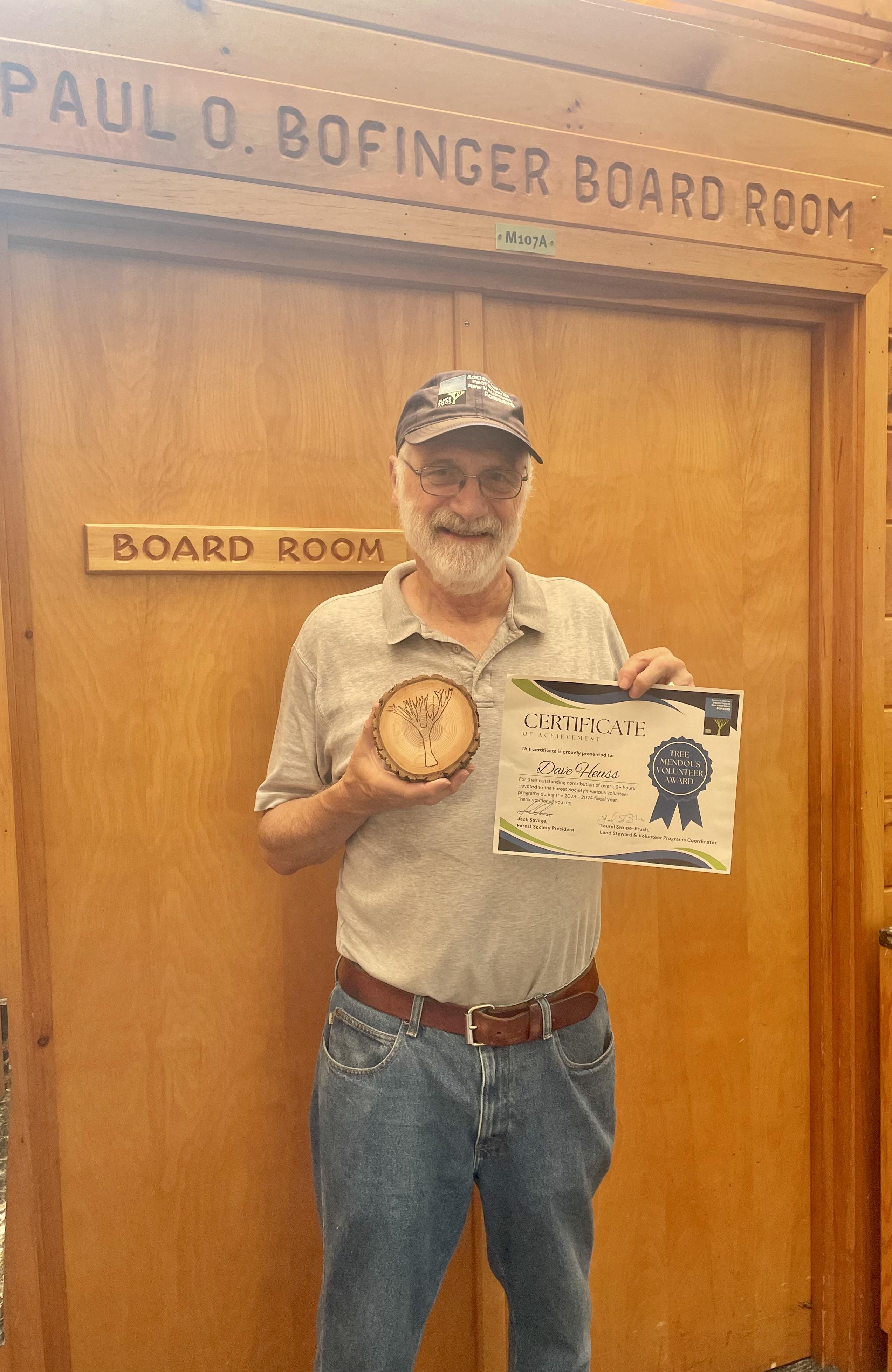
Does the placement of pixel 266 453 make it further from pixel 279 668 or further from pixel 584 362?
pixel 584 362

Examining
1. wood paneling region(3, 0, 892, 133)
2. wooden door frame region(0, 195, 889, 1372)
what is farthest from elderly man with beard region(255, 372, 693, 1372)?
wood paneling region(3, 0, 892, 133)

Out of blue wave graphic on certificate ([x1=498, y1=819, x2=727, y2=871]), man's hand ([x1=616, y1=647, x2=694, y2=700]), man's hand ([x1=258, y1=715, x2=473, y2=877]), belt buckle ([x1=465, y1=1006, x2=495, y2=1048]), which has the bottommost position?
belt buckle ([x1=465, y1=1006, x2=495, y2=1048])

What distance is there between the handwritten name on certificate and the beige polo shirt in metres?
0.04

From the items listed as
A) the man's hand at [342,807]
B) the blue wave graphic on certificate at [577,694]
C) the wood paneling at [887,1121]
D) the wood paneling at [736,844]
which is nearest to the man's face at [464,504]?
the blue wave graphic on certificate at [577,694]

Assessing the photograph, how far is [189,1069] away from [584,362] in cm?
150

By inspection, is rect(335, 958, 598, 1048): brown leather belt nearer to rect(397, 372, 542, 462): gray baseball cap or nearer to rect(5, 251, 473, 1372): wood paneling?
rect(5, 251, 473, 1372): wood paneling

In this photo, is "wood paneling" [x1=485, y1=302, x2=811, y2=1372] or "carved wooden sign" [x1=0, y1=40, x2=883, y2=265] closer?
"carved wooden sign" [x1=0, y1=40, x2=883, y2=265]

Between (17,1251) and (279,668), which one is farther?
(279,668)

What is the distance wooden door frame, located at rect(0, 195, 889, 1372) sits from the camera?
1410 millimetres

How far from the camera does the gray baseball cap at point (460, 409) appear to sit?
1.25m

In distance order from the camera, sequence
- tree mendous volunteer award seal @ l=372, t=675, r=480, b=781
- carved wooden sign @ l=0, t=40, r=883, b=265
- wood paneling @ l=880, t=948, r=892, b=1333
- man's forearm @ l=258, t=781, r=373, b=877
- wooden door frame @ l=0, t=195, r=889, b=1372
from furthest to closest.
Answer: wood paneling @ l=880, t=948, r=892, b=1333 < wooden door frame @ l=0, t=195, r=889, b=1372 < carved wooden sign @ l=0, t=40, r=883, b=265 < man's forearm @ l=258, t=781, r=373, b=877 < tree mendous volunteer award seal @ l=372, t=675, r=480, b=781

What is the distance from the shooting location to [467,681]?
1.29 metres

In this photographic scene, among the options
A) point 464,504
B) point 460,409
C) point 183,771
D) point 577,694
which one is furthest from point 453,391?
point 183,771

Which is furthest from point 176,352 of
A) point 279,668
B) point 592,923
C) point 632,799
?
point 592,923
